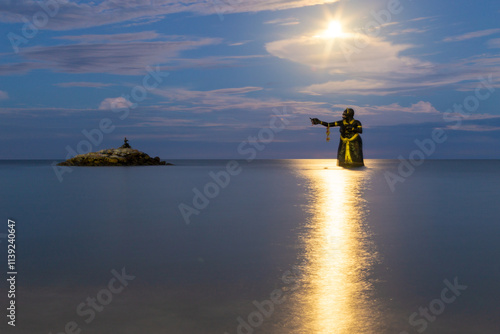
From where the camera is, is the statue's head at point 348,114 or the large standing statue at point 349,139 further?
the statue's head at point 348,114

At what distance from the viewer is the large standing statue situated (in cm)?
6656

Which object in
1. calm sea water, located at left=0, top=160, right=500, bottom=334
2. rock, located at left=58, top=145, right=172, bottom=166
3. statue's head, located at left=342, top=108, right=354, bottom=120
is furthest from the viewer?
rock, located at left=58, top=145, right=172, bottom=166

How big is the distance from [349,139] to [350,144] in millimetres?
2094

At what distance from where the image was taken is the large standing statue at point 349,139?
66.6 meters

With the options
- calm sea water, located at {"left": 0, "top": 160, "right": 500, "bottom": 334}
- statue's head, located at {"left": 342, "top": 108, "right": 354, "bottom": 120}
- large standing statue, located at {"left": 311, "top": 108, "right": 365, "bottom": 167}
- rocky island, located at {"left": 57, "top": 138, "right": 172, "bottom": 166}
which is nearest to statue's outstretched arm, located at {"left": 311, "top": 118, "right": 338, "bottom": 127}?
large standing statue, located at {"left": 311, "top": 108, "right": 365, "bottom": 167}

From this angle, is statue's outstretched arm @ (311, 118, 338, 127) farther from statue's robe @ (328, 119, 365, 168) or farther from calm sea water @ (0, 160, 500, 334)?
calm sea water @ (0, 160, 500, 334)

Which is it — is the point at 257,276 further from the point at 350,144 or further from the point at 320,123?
the point at 350,144

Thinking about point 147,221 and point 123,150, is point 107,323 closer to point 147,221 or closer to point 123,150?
point 147,221

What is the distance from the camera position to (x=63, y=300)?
7367 millimetres

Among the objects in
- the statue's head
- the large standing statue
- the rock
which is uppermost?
the statue's head

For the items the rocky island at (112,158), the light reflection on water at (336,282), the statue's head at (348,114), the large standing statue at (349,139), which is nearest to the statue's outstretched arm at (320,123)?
the large standing statue at (349,139)

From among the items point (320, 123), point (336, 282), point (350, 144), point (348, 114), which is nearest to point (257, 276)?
point (336, 282)

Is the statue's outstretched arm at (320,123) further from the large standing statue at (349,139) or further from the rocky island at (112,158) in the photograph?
the rocky island at (112,158)

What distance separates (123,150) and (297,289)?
389ft
